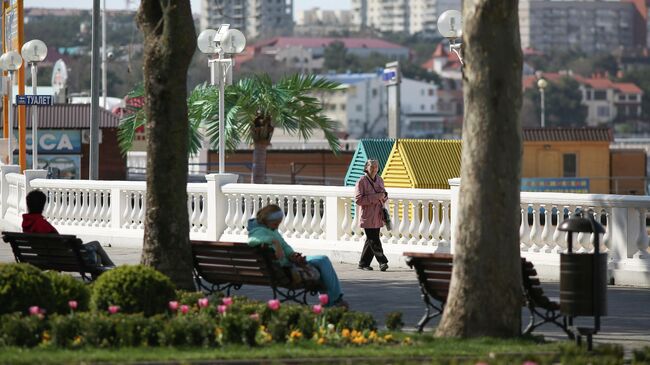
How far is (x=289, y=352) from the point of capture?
12.8m

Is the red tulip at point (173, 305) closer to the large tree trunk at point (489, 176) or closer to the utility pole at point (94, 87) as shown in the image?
the large tree trunk at point (489, 176)

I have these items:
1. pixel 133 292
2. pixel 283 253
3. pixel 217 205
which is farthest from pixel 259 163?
pixel 133 292

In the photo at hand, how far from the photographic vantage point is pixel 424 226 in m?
23.7

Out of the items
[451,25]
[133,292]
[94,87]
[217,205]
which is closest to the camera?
[133,292]

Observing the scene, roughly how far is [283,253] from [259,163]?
22398 millimetres

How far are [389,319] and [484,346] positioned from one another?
1472mm

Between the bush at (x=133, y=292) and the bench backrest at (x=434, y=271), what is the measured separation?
7.12ft

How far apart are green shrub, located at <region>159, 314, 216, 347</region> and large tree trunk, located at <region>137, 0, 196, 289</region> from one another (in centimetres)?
376

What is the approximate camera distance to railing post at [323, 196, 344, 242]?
81.4 feet

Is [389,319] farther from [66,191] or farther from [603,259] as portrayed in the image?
[66,191]

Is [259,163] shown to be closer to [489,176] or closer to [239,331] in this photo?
[489,176]

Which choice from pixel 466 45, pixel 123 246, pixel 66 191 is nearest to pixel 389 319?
pixel 466 45

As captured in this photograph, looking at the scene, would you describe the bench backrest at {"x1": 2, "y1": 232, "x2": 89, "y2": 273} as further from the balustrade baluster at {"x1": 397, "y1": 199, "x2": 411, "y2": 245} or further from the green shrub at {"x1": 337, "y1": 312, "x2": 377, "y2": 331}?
the balustrade baluster at {"x1": 397, "y1": 199, "x2": 411, "y2": 245}

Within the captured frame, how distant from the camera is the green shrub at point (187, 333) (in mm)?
13047
